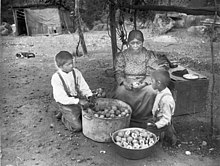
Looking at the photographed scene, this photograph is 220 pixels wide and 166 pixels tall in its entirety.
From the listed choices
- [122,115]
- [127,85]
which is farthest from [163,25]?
[122,115]

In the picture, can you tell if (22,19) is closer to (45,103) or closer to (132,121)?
(45,103)

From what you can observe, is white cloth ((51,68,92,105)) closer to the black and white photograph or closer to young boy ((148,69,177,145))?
the black and white photograph

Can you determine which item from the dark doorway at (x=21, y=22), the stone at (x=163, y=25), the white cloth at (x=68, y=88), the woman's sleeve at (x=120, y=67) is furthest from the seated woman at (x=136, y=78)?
the dark doorway at (x=21, y=22)

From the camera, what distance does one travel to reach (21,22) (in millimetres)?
20172

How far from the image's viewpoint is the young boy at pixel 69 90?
381 cm

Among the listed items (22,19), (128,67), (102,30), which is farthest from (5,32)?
(128,67)

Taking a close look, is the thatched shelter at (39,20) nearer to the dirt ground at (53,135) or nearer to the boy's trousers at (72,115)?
the dirt ground at (53,135)

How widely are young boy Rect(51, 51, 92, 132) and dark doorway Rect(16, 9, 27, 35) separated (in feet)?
55.1

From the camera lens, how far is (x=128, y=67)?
14.4 ft

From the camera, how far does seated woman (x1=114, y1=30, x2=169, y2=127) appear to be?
419cm

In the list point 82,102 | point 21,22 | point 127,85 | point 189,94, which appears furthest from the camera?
point 21,22

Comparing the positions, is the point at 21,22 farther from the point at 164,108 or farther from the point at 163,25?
the point at 164,108

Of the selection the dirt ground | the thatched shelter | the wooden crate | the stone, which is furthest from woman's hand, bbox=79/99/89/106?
the thatched shelter

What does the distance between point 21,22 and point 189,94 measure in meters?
17.8
